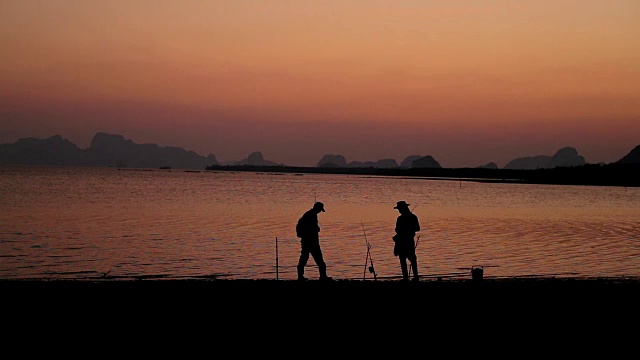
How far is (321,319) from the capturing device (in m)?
12.5

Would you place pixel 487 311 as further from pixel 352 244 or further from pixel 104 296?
pixel 352 244

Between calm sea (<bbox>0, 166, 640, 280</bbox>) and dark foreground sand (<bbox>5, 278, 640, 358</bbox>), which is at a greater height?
dark foreground sand (<bbox>5, 278, 640, 358</bbox>)

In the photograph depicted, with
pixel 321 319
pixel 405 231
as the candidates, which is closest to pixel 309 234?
pixel 405 231

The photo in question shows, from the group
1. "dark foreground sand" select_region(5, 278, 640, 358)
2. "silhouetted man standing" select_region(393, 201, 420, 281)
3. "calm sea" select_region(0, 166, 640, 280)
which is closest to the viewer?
"dark foreground sand" select_region(5, 278, 640, 358)

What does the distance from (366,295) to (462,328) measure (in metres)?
4.03

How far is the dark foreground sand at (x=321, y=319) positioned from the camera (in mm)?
10250

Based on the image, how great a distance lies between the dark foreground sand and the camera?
1025 centimetres

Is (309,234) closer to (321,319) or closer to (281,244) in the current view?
(321,319)

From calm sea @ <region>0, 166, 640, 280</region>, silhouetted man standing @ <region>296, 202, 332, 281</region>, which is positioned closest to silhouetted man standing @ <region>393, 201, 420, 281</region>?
silhouetted man standing @ <region>296, 202, 332, 281</region>

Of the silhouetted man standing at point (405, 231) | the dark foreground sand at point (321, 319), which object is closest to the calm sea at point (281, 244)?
the silhouetted man standing at point (405, 231)

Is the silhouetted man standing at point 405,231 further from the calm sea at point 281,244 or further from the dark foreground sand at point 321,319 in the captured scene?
the calm sea at point 281,244

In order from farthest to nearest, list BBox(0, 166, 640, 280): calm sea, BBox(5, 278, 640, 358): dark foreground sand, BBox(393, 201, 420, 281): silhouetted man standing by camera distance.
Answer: BBox(0, 166, 640, 280): calm sea
BBox(393, 201, 420, 281): silhouetted man standing
BBox(5, 278, 640, 358): dark foreground sand

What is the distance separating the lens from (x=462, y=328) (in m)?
11.5

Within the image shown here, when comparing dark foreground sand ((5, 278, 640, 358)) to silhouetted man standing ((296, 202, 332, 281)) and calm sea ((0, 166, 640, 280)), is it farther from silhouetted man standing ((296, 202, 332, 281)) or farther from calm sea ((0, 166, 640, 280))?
calm sea ((0, 166, 640, 280))
